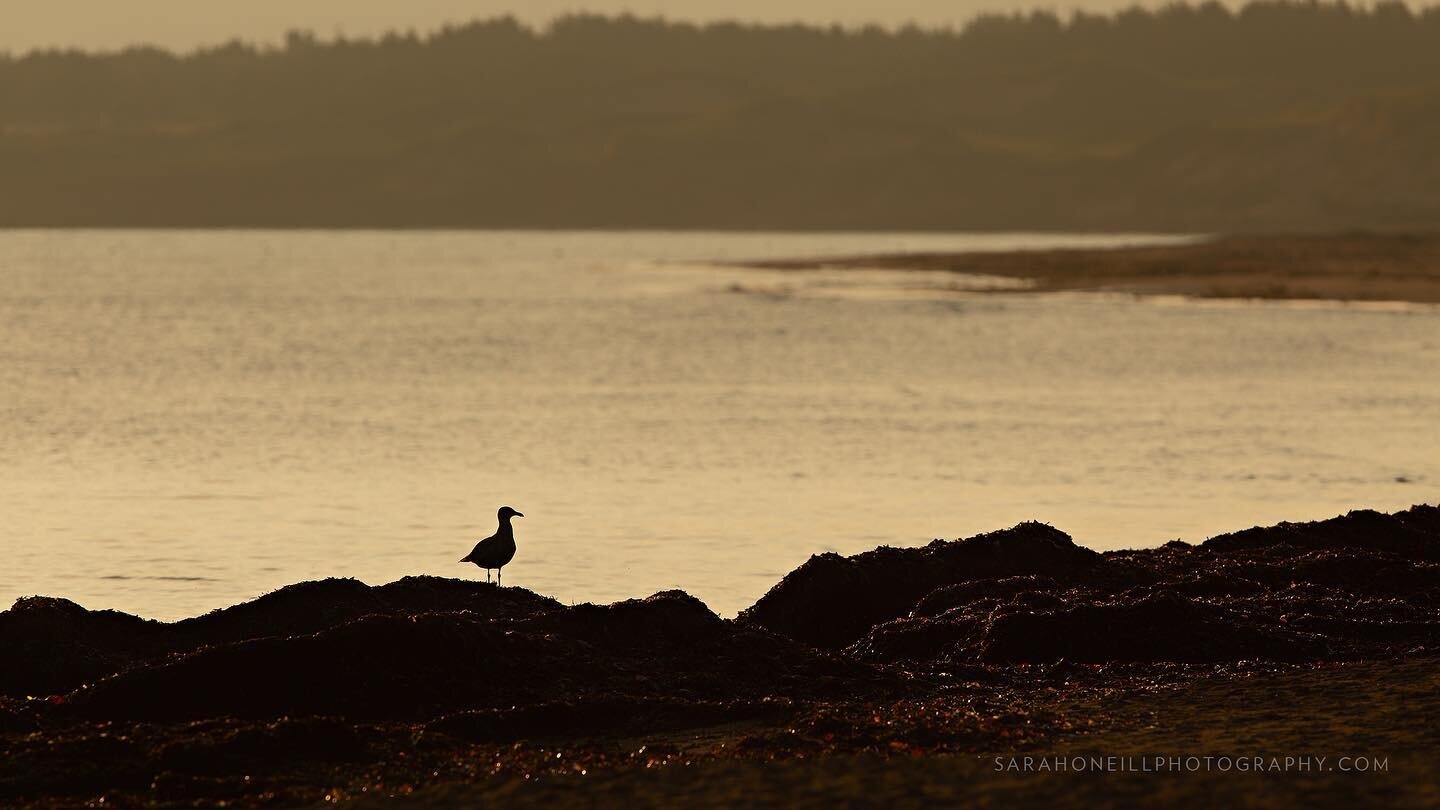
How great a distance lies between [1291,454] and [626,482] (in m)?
11.2

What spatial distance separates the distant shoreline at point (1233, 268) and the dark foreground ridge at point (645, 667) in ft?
239

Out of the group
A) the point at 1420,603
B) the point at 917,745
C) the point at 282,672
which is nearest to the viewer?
the point at 917,745

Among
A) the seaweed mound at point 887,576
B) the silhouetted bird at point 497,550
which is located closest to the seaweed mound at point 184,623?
the silhouetted bird at point 497,550

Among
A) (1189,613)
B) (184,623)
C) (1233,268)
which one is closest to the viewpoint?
(184,623)

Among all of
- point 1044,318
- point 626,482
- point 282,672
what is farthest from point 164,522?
point 1044,318

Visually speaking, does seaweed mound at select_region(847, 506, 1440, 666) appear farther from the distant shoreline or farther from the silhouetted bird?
the distant shoreline

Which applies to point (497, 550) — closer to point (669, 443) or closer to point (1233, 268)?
point (669, 443)

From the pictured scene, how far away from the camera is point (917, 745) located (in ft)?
40.0

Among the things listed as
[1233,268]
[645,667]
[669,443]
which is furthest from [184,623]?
[1233,268]

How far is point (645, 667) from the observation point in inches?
579

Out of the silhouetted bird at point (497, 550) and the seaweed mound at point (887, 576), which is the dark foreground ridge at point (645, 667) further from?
the silhouetted bird at point (497, 550)

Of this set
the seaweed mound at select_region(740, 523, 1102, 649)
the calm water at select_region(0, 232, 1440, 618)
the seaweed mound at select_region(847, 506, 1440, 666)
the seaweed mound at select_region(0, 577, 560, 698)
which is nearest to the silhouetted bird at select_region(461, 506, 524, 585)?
the seaweed mound at select_region(0, 577, 560, 698)

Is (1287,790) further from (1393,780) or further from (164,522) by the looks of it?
(164,522)

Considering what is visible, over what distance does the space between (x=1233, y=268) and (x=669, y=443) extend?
3641 inches
